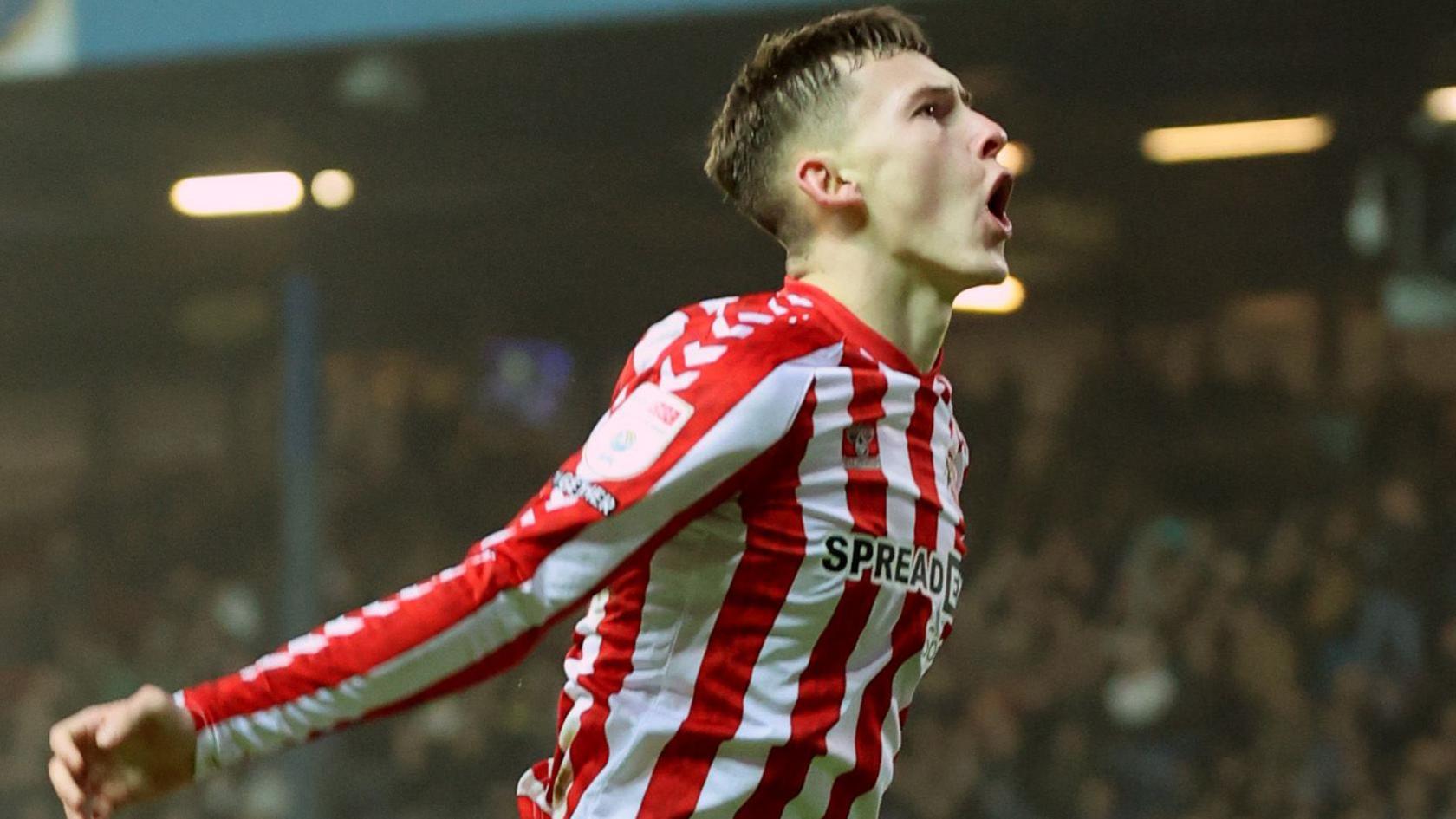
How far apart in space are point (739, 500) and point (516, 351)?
5799 millimetres

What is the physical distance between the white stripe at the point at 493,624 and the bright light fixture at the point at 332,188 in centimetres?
612

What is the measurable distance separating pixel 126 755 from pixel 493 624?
305 mm

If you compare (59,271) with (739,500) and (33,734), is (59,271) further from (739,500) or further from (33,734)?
(739,500)

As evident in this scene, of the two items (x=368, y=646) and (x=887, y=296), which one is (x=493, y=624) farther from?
(x=887, y=296)

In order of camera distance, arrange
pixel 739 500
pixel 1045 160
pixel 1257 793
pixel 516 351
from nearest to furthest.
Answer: pixel 739 500, pixel 1257 793, pixel 1045 160, pixel 516 351

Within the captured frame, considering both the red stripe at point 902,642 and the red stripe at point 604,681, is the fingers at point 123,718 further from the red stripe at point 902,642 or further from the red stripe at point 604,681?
the red stripe at point 902,642

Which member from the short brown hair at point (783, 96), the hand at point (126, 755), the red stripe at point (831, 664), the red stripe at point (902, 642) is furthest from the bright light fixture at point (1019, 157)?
the hand at point (126, 755)

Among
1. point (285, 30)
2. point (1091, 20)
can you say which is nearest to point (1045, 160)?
point (1091, 20)

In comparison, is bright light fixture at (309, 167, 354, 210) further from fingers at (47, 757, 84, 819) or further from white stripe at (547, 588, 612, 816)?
fingers at (47, 757, 84, 819)

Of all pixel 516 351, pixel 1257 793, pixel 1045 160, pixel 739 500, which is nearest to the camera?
pixel 739 500

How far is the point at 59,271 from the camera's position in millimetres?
7863

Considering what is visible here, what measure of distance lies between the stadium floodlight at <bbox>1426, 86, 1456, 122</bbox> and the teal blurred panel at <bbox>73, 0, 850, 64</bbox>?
118 inches

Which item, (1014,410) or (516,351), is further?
(516,351)

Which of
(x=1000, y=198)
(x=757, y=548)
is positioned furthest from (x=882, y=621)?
(x=1000, y=198)
